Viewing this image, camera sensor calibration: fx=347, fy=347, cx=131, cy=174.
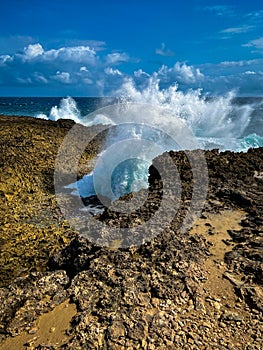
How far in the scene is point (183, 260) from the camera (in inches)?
245

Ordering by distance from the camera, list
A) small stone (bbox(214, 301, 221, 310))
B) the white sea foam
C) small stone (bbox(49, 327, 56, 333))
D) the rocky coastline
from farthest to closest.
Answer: the white sea foam
small stone (bbox(214, 301, 221, 310))
small stone (bbox(49, 327, 56, 333))
the rocky coastline

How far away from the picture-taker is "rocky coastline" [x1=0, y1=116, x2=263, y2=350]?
15.6 ft

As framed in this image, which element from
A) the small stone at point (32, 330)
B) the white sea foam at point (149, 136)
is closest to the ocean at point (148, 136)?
the white sea foam at point (149, 136)

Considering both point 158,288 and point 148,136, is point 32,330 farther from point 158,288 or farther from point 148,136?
point 148,136

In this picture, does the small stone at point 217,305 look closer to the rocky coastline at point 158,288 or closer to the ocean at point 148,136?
the rocky coastline at point 158,288

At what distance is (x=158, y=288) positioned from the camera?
18.0ft

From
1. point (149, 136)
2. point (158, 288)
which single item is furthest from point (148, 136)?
point (158, 288)

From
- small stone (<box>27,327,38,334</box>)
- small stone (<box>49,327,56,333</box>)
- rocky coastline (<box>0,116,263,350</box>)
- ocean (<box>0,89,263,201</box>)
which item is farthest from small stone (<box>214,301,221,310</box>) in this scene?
ocean (<box>0,89,263,201</box>)

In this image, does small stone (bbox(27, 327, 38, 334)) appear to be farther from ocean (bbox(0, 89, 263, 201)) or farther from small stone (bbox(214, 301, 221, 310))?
ocean (bbox(0, 89, 263, 201))

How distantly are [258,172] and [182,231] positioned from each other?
4.89 m

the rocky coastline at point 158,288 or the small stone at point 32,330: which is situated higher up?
the rocky coastline at point 158,288

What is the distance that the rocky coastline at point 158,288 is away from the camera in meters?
4.75

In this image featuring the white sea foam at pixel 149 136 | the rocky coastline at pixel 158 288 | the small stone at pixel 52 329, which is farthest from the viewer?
the white sea foam at pixel 149 136

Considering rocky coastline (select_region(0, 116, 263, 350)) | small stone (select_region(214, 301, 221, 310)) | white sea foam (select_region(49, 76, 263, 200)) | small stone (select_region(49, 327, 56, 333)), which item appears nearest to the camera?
rocky coastline (select_region(0, 116, 263, 350))
